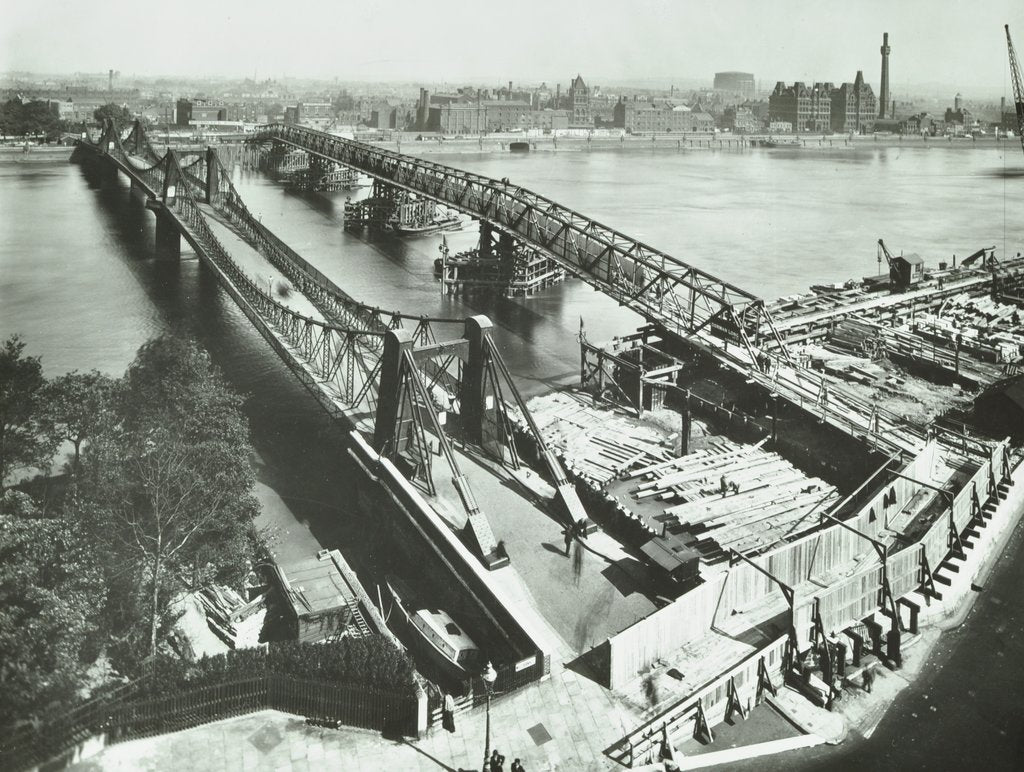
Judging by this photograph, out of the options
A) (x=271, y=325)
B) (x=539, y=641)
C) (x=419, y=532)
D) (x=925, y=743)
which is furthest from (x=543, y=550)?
(x=271, y=325)

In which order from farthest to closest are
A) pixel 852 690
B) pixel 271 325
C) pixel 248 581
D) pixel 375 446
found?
pixel 271 325
pixel 375 446
pixel 248 581
pixel 852 690

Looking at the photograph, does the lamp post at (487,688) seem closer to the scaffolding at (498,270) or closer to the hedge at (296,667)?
the hedge at (296,667)

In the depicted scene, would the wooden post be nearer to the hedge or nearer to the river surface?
the river surface

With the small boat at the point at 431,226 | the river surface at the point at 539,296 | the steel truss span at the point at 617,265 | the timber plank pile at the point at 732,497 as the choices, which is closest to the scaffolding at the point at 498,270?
the river surface at the point at 539,296

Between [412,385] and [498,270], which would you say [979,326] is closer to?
[498,270]

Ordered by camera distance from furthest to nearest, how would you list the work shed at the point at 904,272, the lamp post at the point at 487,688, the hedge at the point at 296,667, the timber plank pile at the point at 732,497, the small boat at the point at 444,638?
the work shed at the point at 904,272
the timber plank pile at the point at 732,497
the small boat at the point at 444,638
the hedge at the point at 296,667
the lamp post at the point at 487,688

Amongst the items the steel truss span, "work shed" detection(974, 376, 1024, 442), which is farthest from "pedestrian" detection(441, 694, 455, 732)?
"work shed" detection(974, 376, 1024, 442)

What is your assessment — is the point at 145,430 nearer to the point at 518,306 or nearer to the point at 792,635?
the point at 792,635
